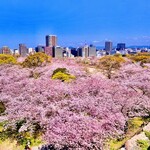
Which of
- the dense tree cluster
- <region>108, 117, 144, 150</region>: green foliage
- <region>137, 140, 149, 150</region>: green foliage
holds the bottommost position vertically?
<region>108, 117, 144, 150</region>: green foliage

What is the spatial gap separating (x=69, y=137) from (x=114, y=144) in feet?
11.7

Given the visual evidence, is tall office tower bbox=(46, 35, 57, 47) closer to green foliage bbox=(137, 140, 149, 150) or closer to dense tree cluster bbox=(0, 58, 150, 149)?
dense tree cluster bbox=(0, 58, 150, 149)

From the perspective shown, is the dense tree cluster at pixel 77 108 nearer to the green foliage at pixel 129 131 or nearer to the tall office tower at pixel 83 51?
the green foliage at pixel 129 131

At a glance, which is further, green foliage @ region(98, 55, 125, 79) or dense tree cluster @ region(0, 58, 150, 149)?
green foliage @ region(98, 55, 125, 79)

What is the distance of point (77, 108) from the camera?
17219 millimetres

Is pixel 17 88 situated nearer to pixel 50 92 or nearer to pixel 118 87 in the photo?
pixel 50 92

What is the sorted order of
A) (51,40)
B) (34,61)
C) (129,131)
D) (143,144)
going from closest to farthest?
(143,144) → (129,131) → (34,61) → (51,40)

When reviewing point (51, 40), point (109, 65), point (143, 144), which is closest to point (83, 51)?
point (51, 40)

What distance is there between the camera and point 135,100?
18656 millimetres

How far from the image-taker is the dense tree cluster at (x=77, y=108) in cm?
1360

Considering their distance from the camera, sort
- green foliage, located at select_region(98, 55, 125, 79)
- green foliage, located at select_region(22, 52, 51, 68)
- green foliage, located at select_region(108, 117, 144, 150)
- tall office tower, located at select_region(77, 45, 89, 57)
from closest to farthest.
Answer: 1. green foliage, located at select_region(108, 117, 144, 150)
2. green foliage, located at select_region(98, 55, 125, 79)
3. green foliage, located at select_region(22, 52, 51, 68)
4. tall office tower, located at select_region(77, 45, 89, 57)

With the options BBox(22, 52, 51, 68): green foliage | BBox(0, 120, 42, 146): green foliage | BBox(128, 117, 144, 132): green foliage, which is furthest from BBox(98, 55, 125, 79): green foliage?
BBox(0, 120, 42, 146): green foliage

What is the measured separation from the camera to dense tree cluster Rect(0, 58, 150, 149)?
44.6ft

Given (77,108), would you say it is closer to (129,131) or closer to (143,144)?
(129,131)
